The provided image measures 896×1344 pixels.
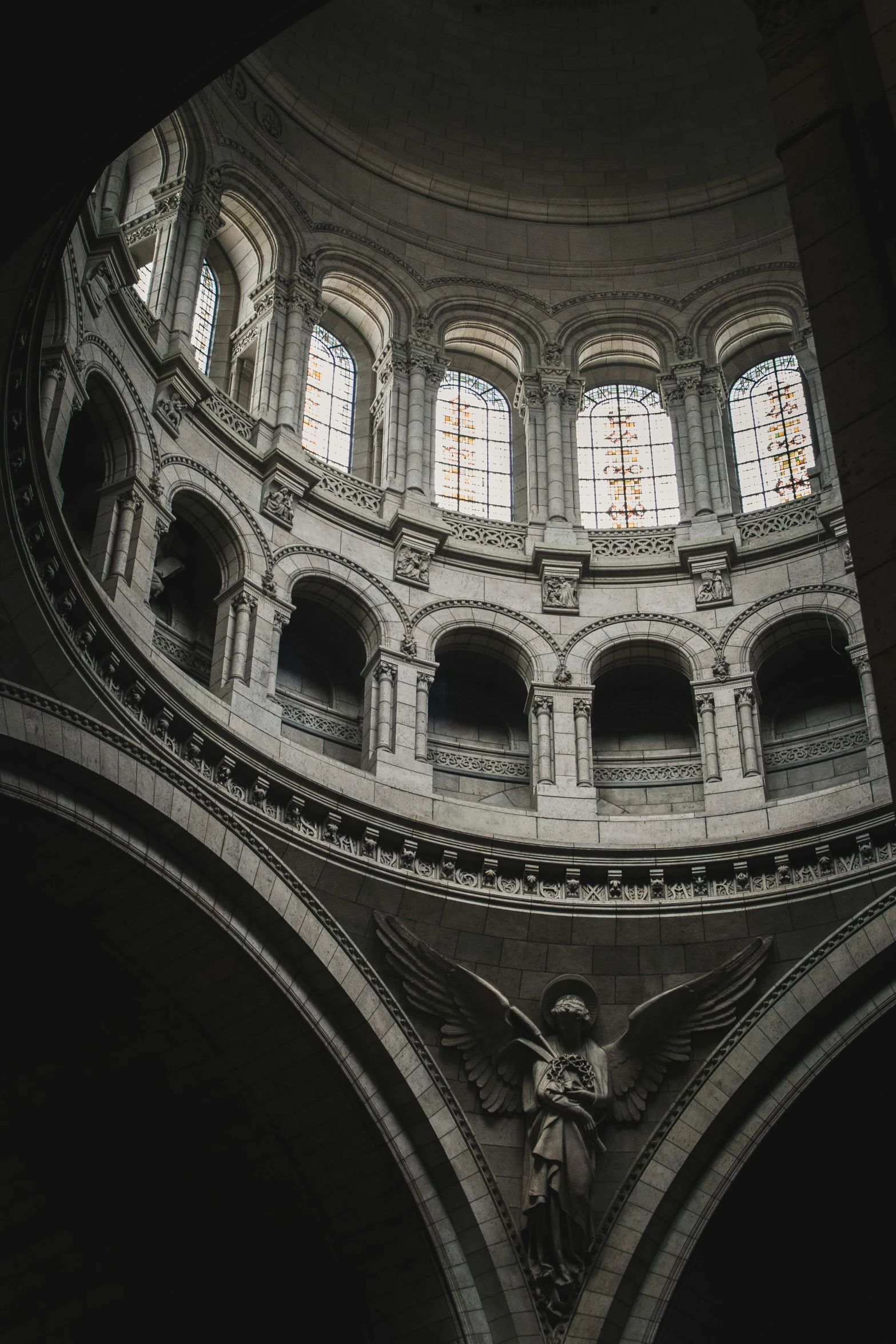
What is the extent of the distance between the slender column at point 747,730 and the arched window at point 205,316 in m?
8.62

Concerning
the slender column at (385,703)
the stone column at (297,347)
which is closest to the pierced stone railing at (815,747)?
the slender column at (385,703)

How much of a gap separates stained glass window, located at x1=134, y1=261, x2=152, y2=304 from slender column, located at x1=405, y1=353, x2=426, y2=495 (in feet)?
13.6

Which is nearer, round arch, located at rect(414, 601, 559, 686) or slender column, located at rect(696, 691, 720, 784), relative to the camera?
slender column, located at rect(696, 691, 720, 784)

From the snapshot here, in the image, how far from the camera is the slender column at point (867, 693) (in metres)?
19.6

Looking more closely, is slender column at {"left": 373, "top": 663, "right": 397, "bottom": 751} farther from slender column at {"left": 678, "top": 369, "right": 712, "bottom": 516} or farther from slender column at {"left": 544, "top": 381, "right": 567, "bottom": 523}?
slender column at {"left": 678, "top": 369, "right": 712, "bottom": 516}

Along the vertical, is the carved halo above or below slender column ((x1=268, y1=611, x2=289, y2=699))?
below

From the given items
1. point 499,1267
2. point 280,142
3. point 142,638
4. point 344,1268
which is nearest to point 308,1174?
point 344,1268

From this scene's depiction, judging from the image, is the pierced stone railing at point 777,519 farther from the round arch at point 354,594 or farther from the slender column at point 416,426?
the round arch at point 354,594

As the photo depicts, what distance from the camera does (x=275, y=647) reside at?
64.6ft

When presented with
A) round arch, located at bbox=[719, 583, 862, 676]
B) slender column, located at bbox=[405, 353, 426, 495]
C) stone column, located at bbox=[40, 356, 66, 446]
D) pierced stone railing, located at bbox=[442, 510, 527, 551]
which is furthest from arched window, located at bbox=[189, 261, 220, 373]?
round arch, located at bbox=[719, 583, 862, 676]

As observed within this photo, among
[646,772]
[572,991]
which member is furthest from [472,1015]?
[646,772]

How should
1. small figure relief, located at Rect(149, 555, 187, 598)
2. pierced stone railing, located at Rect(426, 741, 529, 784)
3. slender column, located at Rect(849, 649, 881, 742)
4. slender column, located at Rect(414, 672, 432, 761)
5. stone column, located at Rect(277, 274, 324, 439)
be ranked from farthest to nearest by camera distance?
stone column, located at Rect(277, 274, 324, 439), pierced stone railing, located at Rect(426, 741, 529, 784), slender column, located at Rect(414, 672, 432, 761), slender column, located at Rect(849, 649, 881, 742), small figure relief, located at Rect(149, 555, 187, 598)

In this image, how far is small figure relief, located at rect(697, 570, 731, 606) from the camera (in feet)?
71.5

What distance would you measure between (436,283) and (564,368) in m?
2.47
